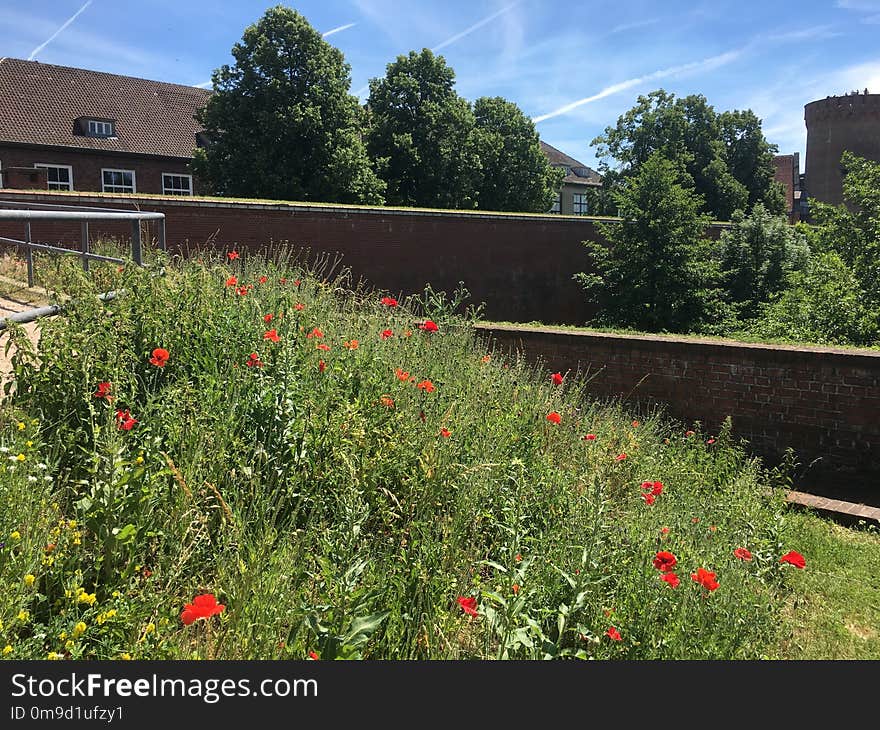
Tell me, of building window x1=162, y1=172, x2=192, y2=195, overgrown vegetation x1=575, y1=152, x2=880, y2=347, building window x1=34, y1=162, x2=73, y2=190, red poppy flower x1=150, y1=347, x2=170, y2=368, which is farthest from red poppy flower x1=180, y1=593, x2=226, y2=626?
building window x1=162, y1=172, x2=192, y2=195

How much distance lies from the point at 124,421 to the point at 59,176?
30.9m

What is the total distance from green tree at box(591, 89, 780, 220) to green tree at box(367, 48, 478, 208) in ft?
36.2

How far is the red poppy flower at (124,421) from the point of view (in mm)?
2928

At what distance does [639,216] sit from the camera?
16.8 m

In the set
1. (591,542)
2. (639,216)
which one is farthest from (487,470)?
(639,216)

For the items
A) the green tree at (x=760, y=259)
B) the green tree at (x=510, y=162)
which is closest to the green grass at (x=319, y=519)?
the green tree at (x=760, y=259)

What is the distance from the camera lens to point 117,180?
31.1 m

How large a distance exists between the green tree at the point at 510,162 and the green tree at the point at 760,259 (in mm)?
18056

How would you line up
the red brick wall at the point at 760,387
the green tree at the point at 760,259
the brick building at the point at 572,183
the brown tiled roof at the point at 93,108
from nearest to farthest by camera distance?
the red brick wall at the point at 760,387 → the green tree at the point at 760,259 → the brown tiled roof at the point at 93,108 → the brick building at the point at 572,183

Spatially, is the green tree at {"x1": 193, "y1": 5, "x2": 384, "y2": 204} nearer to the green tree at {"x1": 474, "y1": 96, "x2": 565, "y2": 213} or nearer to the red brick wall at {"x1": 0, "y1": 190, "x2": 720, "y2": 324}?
the red brick wall at {"x1": 0, "y1": 190, "x2": 720, "y2": 324}

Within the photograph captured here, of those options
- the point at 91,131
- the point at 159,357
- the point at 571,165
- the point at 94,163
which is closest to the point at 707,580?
the point at 159,357

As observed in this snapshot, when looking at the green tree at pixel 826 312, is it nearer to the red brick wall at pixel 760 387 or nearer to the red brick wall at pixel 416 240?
the red brick wall at pixel 760 387

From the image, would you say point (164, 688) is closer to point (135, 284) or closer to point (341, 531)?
point (341, 531)

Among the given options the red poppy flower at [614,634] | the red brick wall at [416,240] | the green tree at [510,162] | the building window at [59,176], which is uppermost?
the green tree at [510,162]
